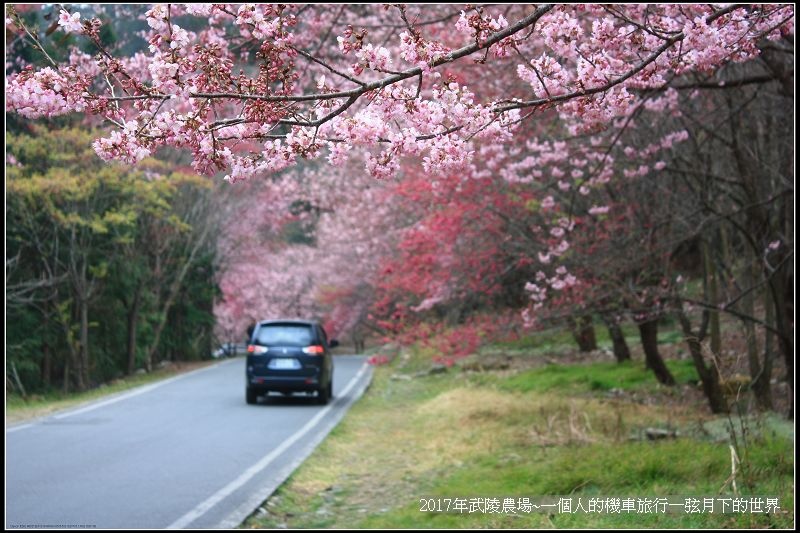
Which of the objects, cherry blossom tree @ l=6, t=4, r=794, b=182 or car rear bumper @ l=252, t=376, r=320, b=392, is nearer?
cherry blossom tree @ l=6, t=4, r=794, b=182

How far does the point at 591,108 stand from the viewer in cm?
509

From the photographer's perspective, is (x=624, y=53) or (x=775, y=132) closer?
(x=624, y=53)

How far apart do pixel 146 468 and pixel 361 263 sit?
1004 inches

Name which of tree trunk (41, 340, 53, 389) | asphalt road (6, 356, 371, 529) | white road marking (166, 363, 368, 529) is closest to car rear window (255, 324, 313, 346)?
A: asphalt road (6, 356, 371, 529)

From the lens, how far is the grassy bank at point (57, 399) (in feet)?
51.0

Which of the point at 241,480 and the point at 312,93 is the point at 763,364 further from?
the point at 312,93

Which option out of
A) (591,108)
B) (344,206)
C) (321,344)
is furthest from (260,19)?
(344,206)

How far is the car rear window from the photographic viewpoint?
1730 centimetres

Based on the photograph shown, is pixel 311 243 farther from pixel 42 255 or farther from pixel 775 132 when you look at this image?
pixel 775 132

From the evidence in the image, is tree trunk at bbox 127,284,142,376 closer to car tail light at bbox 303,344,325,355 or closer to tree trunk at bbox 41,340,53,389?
tree trunk at bbox 41,340,53,389

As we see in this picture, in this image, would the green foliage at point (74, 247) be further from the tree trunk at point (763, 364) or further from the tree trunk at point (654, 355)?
the tree trunk at point (763, 364)

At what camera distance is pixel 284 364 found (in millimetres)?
17031

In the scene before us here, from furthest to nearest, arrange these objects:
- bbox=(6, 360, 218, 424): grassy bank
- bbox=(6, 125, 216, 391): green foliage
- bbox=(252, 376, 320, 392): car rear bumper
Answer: bbox=(6, 125, 216, 391): green foliage, bbox=(252, 376, 320, 392): car rear bumper, bbox=(6, 360, 218, 424): grassy bank

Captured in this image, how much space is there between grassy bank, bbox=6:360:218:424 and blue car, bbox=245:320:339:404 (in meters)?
3.46
